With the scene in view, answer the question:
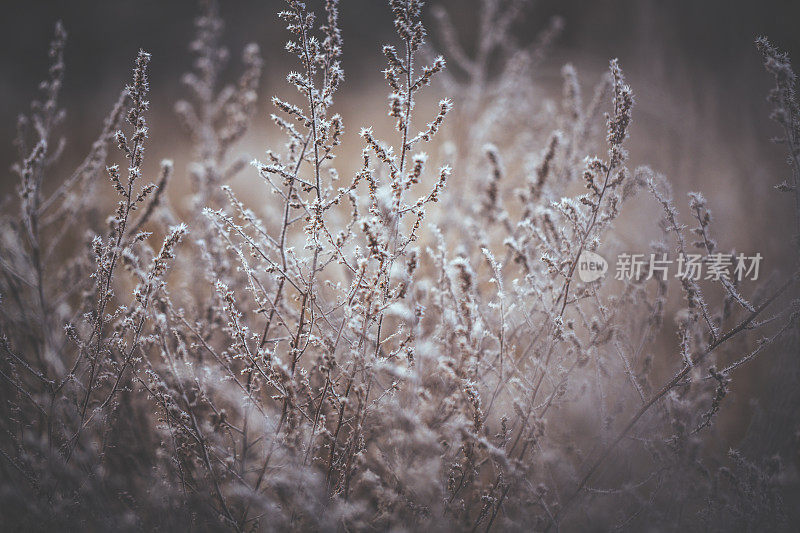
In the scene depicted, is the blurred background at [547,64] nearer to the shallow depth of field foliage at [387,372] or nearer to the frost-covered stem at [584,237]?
the shallow depth of field foliage at [387,372]

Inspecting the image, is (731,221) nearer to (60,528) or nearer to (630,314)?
(630,314)

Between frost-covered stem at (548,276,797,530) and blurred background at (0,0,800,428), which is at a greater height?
blurred background at (0,0,800,428)

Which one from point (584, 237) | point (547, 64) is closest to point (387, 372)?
point (584, 237)

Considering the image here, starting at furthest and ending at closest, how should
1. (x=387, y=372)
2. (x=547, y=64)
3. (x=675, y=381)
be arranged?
(x=547, y=64) → (x=387, y=372) → (x=675, y=381)

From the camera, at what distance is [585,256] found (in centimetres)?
114

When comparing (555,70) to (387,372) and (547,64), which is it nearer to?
(547,64)

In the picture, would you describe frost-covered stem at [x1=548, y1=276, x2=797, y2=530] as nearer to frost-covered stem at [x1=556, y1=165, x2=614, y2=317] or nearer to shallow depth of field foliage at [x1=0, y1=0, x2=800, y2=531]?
shallow depth of field foliage at [x1=0, y1=0, x2=800, y2=531]

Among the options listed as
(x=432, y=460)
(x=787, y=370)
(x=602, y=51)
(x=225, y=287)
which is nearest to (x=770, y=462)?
(x=787, y=370)

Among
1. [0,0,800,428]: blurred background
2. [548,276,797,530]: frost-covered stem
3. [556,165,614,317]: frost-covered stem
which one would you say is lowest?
[548,276,797,530]: frost-covered stem

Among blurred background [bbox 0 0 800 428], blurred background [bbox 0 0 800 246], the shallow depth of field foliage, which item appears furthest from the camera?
blurred background [bbox 0 0 800 246]

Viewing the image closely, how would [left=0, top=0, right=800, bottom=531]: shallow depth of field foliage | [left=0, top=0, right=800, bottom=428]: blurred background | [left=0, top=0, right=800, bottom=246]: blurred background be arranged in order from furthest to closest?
[left=0, top=0, right=800, bottom=246]: blurred background → [left=0, top=0, right=800, bottom=428]: blurred background → [left=0, top=0, right=800, bottom=531]: shallow depth of field foliage

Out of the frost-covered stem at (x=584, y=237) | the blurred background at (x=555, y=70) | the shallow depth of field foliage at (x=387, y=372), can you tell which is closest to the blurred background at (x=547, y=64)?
the blurred background at (x=555, y=70)

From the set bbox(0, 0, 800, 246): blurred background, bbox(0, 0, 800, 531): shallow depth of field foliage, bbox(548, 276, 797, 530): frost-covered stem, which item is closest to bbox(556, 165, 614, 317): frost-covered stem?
bbox(0, 0, 800, 531): shallow depth of field foliage

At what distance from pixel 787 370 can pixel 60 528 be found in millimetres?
1842
